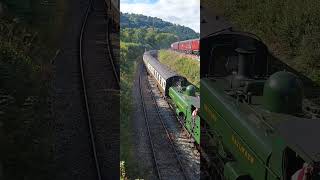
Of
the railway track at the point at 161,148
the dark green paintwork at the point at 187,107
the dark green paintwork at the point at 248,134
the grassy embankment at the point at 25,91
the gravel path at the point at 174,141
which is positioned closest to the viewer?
the dark green paintwork at the point at 248,134

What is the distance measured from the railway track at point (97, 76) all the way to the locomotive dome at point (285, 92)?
4.17 metres

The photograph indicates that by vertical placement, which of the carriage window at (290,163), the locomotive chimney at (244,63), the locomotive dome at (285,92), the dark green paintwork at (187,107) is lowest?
the dark green paintwork at (187,107)

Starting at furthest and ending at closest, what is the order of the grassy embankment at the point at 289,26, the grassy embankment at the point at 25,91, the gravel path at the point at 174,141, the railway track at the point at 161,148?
the grassy embankment at the point at 289,26 < the gravel path at the point at 174,141 < the railway track at the point at 161,148 < the grassy embankment at the point at 25,91

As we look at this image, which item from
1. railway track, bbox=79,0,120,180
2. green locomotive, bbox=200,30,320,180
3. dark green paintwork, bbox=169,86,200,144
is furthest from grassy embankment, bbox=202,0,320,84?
railway track, bbox=79,0,120,180

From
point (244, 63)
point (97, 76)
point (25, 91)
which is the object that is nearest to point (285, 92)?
point (244, 63)

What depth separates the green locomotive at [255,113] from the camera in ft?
18.4

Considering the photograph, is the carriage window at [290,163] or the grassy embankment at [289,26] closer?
the carriage window at [290,163]

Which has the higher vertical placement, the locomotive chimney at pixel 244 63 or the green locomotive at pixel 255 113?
the locomotive chimney at pixel 244 63

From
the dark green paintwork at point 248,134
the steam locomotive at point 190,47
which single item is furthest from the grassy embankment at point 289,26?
the dark green paintwork at point 248,134

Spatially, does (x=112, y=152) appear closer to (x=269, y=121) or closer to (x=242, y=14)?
(x=269, y=121)

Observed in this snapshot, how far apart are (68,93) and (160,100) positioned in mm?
16279

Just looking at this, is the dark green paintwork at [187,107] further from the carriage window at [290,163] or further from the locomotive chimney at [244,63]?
the carriage window at [290,163]

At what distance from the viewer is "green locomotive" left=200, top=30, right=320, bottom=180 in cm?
562

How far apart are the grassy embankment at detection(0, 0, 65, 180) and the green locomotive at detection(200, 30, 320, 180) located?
13.8 ft
